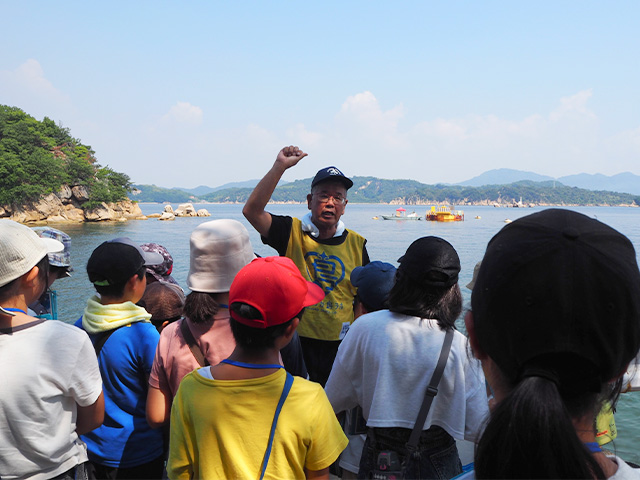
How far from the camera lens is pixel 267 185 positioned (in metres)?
3.06

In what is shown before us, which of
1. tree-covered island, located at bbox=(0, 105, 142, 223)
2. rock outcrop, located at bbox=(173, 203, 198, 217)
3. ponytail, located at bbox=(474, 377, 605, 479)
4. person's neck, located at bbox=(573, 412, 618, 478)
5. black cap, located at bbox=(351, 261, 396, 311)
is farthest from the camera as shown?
rock outcrop, located at bbox=(173, 203, 198, 217)

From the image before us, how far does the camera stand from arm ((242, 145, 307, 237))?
306 centimetres

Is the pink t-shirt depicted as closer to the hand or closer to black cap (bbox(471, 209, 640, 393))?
the hand

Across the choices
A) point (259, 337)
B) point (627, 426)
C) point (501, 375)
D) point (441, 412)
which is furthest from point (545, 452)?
point (627, 426)

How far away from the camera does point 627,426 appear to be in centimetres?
684

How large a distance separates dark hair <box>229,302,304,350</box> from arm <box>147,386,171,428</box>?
0.70 m

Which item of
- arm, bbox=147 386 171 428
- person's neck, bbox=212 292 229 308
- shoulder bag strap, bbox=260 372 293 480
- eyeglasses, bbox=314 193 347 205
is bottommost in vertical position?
arm, bbox=147 386 171 428

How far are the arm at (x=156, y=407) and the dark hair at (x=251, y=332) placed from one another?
2.30ft

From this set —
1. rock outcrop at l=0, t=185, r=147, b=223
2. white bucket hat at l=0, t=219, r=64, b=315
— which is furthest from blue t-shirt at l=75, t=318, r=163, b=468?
rock outcrop at l=0, t=185, r=147, b=223

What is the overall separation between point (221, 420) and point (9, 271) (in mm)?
1087

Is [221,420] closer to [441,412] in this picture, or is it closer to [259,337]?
[259,337]

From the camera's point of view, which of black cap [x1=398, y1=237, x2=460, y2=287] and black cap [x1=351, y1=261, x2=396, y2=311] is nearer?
black cap [x1=398, y1=237, x2=460, y2=287]

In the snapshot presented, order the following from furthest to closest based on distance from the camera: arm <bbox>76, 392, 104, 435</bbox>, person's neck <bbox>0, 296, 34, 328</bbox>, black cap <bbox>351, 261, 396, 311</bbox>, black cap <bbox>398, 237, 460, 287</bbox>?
black cap <bbox>351, 261, 396, 311</bbox> < black cap <bbox>398, 237, 460, 287</bbox> < arm <bbox>76, 392, 104, 435</bbox> < person's neck <bbox>0, 296, 34, 328</bbox>

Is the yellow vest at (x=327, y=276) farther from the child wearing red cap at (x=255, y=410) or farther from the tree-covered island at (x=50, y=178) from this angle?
the tree-covered island at (x=50, y=178)
